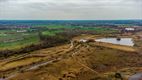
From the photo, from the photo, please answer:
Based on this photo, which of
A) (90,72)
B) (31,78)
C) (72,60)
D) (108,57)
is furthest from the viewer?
(108,57)

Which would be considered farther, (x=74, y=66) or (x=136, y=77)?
(x=74, y=66)

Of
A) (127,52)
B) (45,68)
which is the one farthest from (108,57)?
(45,68)

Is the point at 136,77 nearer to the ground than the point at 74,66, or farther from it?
nearer to the ground

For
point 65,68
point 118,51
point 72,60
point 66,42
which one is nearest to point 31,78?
point 65,68

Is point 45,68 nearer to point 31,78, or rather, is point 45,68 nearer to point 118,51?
point 31,78

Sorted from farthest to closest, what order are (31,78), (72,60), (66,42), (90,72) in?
(66,42)
(72,60)
(90,72)
(31,78)

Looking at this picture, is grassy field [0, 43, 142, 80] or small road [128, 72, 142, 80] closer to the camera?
small road [128, 72, 142, 80]

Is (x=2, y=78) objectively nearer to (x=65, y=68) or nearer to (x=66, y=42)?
(x=65, y=68)

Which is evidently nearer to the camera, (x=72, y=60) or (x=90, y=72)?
(x=90, y=72)

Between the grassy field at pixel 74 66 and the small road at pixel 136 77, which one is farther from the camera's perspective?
the grassy field at pixel 74 66
